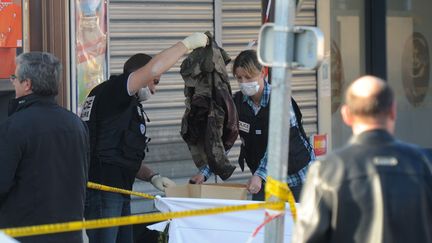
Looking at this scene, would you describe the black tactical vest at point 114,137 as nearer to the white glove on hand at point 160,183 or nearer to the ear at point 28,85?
the white glove on hand at point 160,183

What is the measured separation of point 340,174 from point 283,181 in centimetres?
77

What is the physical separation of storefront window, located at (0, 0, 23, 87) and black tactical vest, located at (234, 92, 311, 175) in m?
1.77

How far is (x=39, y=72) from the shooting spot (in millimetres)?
4664

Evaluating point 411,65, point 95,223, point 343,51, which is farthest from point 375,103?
point 411,65

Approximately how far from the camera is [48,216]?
15.2ft

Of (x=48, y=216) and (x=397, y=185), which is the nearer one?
(x=397, y=185)

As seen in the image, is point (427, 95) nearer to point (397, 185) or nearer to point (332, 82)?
point (332, 82)

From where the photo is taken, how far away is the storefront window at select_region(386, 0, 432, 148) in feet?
33.3

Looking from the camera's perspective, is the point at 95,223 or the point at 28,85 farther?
the point at 28,85

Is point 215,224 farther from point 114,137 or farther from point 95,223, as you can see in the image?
point 95,223

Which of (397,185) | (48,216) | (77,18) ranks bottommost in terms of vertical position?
(48,216)

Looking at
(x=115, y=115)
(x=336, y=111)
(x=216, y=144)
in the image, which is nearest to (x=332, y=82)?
(x=336, y=111)

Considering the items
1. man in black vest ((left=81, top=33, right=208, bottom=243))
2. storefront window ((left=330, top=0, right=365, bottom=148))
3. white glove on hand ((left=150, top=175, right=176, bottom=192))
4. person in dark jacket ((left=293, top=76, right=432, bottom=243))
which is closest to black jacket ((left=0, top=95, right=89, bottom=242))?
man in black vest ((left=81, top=33, right=208, bottom=243))

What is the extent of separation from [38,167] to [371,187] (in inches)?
76.8
